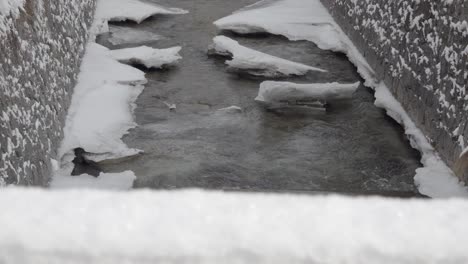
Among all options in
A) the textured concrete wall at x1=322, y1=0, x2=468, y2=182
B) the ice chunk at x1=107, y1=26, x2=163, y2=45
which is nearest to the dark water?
the textured concrete wall at x1=322, y1=0, x2=468, y2=182

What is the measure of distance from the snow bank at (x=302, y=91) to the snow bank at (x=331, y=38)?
1.13 ft

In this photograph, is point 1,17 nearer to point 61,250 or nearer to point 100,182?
point 100,182

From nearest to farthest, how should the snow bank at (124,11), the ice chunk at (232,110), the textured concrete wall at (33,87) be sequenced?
1. the textured concrete wall at (33,87)
2. the ice chunk at (232,110)
3. the snow bank at (124,11)

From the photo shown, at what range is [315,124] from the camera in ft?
16.8

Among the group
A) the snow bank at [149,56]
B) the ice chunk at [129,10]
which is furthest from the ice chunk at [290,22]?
the snow bank at [149,56]

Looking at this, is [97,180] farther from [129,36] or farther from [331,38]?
[331,38]

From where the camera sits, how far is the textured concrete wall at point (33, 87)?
3242 millimetres

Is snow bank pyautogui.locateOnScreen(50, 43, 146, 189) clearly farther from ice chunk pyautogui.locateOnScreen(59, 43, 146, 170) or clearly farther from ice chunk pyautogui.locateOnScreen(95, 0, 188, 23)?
ice chunk pyautogui.locateOnScreen(95, 0, 188, 23)

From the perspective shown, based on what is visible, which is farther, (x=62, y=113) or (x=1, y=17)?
(x=62, y=113)

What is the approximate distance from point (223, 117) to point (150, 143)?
32.7 inches

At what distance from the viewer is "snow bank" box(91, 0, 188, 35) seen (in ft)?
25.1

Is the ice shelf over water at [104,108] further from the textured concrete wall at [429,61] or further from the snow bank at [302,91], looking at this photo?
the textured concrete wall at [429,61]

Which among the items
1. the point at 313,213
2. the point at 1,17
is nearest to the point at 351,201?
the point at 313,213

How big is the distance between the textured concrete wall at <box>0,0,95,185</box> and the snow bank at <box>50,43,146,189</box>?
125mm
